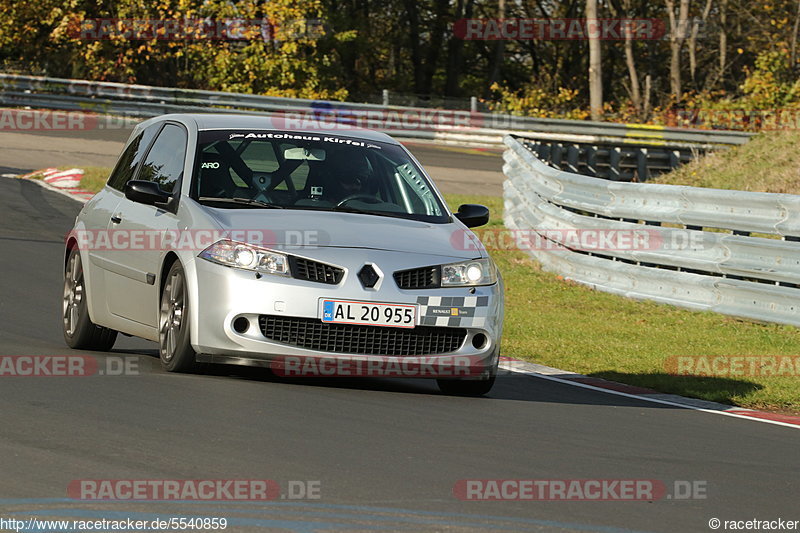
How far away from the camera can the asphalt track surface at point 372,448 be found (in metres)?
5.30

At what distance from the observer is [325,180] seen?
902 centimetres

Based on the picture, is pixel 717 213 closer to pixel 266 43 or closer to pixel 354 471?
pixel 354 471

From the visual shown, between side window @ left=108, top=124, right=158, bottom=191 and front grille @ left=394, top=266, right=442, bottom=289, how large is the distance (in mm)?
2647

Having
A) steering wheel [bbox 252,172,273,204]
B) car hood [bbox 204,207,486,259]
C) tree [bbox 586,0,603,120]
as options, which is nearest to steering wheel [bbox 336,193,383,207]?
car hood [bbox 204,207,486,259]

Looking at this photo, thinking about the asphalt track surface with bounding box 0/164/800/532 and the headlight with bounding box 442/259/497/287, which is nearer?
the asphalt track surface with bounding box 0/164/800/532

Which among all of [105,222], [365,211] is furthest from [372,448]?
[105,222]

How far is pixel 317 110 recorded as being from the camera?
36.9m

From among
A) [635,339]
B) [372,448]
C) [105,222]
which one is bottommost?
[635,339]

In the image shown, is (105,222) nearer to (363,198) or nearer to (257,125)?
(257,125)

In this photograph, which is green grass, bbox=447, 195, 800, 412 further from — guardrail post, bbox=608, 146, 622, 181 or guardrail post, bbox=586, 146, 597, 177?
guardrail post, bbox=608, 146, 622, 181

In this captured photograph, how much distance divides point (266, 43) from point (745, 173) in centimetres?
2294

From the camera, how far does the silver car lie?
800 cm

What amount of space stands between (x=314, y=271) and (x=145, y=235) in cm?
151

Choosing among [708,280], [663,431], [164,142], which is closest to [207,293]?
[164,142]
